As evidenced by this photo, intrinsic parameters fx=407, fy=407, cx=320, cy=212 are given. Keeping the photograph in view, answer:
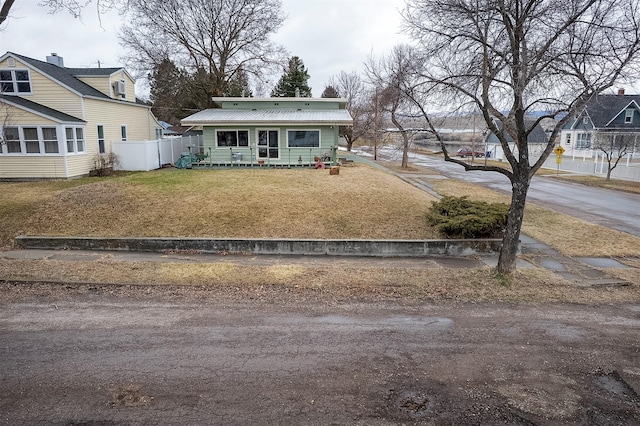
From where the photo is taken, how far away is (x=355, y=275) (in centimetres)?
855

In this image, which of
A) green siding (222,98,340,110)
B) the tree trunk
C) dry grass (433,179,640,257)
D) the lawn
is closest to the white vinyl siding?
the lawn

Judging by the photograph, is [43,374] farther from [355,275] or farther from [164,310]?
[355,275]

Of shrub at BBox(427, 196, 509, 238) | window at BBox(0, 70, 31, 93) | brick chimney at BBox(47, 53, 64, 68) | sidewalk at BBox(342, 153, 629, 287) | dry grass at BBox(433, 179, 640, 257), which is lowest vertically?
sidewalk at BBox(342, 153, 629, 287)

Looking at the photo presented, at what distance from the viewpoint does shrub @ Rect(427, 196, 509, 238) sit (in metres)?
10.4

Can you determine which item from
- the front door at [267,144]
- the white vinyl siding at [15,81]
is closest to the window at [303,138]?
the front door at [267,144]

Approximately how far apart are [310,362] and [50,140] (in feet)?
64.9

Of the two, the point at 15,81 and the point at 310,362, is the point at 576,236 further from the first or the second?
the point at 15,81

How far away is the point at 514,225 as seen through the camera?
8.42 meters

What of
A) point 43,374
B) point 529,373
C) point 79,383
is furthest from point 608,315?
point 43,374

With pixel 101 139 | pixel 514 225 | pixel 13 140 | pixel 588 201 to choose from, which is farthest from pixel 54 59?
pixel 588 201

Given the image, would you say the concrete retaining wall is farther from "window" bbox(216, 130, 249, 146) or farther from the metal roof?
"window" bbox(216, 130, 249, 146)

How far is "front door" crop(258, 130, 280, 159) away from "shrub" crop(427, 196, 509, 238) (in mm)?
13160

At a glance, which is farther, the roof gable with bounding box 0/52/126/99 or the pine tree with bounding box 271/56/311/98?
the pine tree with bounding box 271/56/311/98

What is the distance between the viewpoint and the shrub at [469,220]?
34.3ft
